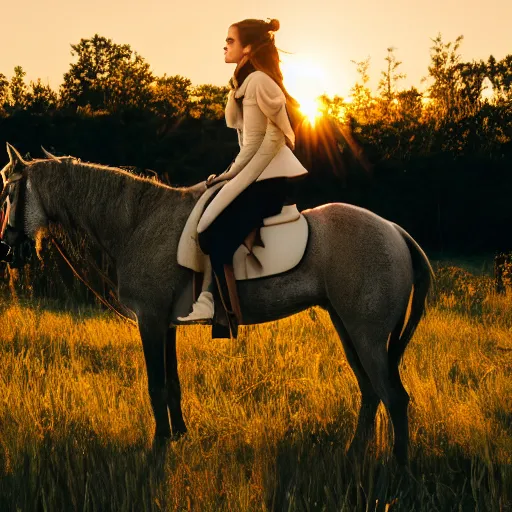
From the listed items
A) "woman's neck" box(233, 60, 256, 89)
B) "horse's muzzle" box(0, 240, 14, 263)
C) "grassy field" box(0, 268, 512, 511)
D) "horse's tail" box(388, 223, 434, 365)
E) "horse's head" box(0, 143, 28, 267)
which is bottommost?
"grassy field" box(0, 268, 512, 511)

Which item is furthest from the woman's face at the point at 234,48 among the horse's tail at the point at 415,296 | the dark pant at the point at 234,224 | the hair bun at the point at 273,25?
the horse's tail at the point at 415,296

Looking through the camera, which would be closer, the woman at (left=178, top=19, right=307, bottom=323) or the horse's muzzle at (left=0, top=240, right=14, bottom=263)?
the woman at (left=178, top=19, right=307, bottom=323)

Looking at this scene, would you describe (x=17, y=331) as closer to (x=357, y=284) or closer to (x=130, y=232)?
(x=130, y=232)

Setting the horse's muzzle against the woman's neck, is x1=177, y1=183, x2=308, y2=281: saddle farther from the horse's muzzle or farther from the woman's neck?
the horse's muzzle

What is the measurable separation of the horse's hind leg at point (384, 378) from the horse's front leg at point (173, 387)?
4.30ft

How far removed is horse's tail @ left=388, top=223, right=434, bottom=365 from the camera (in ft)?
16.1

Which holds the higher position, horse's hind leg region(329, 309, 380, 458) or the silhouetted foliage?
the silhouetted foliage

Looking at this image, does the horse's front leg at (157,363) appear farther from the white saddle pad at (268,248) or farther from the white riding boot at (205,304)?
the white saddle pad at (268,248)

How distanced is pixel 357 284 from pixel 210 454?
1410 mm

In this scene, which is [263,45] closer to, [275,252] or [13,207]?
[275,252]

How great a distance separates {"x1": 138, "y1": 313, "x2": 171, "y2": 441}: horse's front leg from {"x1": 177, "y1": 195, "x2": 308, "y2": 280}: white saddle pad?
0.46 meters

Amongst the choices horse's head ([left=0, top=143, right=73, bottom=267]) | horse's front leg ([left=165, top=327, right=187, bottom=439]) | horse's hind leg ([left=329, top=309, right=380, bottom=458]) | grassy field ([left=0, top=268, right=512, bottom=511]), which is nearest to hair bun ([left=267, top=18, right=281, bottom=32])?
horse's head ([left=0, top=143, right=73, bottom=267])

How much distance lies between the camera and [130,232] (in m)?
5.08

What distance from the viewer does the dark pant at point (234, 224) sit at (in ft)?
15.7
